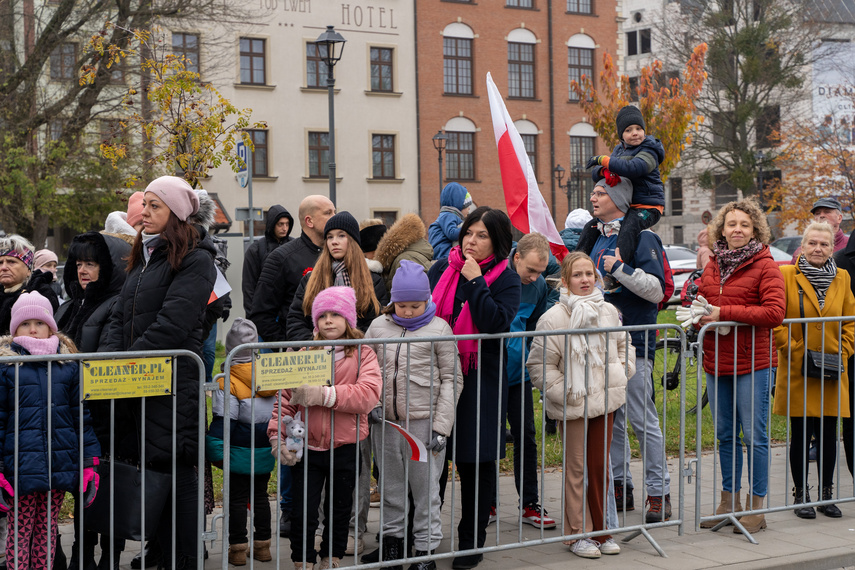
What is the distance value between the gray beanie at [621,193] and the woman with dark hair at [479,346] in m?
1.13

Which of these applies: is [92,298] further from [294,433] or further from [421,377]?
[421,377]

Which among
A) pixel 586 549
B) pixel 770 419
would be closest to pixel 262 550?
pixel 586 549

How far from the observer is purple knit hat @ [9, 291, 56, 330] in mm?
5020

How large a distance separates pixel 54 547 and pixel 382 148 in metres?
36.0

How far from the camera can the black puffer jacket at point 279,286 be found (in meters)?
6.44

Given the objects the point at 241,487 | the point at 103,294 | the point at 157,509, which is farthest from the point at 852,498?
the point at 103,294

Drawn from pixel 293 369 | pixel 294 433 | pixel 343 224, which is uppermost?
pixel 343 224

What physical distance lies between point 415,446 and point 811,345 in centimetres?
309

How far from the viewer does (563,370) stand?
5746mm

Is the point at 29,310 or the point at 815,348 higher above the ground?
the point at 29,310

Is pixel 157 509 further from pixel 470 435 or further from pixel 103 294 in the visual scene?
pixel 470 435

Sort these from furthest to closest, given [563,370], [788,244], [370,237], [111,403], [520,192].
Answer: [788,244] → [370,237] → [520,192] → [563,370] → [111,403]

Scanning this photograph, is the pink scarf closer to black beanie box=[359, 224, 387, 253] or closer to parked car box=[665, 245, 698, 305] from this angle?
black beanie box=[359, 224, 387, 253]

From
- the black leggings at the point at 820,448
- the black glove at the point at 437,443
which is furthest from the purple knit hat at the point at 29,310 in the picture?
the black leggings at the point at 820,448
